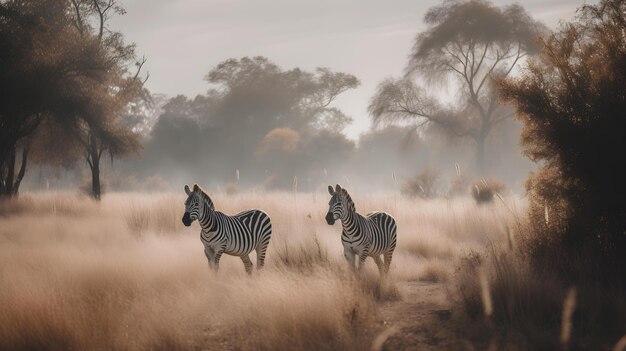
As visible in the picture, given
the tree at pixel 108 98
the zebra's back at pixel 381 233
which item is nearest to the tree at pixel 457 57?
the tree at pixel 108 98

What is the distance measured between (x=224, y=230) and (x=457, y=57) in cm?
2420

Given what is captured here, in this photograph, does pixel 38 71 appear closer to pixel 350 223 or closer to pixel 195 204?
pixel 195 204

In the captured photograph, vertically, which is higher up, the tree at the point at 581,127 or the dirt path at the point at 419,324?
the tree at the point at 581,127

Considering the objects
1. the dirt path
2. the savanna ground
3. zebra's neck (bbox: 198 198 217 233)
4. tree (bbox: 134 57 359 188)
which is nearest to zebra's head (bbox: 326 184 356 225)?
the savanna ground

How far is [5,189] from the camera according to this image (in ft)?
65.7

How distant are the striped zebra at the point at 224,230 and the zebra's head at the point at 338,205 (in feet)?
4.71

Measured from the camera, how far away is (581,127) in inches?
269

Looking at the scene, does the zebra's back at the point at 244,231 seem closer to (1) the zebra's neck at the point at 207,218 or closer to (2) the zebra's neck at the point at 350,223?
(1) the zebra's neck at the point at 207,218

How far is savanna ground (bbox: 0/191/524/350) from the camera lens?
5344 mm

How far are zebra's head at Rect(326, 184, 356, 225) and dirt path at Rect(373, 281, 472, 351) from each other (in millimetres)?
1370

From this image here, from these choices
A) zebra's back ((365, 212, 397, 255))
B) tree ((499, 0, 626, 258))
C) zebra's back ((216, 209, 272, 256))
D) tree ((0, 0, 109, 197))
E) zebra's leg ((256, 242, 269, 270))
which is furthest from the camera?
tree ((0, 0, 109, 197))

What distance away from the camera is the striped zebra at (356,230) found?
745 centimetres

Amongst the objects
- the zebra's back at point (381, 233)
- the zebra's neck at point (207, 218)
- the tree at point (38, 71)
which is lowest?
the zebra's back at point (381, 233)

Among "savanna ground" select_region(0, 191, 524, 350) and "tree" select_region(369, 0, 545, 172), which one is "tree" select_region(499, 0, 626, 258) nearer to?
"savanna ground" select_region(0, 191, 524, 350)
